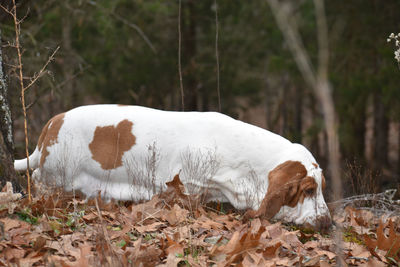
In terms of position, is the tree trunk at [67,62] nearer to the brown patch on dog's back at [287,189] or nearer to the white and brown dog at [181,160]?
the white and brown dog at [181,160]

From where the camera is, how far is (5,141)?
11.3 ft

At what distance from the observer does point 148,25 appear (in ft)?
41.2

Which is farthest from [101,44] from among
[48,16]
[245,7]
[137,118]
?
[137,118]

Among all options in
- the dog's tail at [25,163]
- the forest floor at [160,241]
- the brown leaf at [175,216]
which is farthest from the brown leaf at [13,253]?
the dog's tail at [25,163]

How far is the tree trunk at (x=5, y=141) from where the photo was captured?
3.31 m

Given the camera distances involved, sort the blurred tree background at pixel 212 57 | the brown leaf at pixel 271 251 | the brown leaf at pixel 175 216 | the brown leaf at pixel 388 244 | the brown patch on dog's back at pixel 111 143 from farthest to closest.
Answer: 1. the blurred tree background at pixel 212 57
2. the brown patch on dog's back at pixel 111 143
3. the brown leaf at pixel 175 216
4. the brown leaf at pixel 388 244
5. the brown leaf at pixel 271 251

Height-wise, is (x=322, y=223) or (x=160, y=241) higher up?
(x=160, y=241)

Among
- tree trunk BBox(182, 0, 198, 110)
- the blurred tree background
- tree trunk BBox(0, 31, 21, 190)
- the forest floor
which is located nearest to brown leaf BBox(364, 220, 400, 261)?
the forest floor

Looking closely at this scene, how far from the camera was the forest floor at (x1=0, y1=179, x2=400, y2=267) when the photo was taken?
7.84ft

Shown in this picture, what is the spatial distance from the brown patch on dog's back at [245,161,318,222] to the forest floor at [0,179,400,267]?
0.23m

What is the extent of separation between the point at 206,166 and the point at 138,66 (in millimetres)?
9443

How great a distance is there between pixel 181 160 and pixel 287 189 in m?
0.93

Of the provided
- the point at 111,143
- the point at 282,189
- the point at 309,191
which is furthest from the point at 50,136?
the point at 309,191

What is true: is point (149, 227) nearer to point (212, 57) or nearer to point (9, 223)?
point (9, 223)
